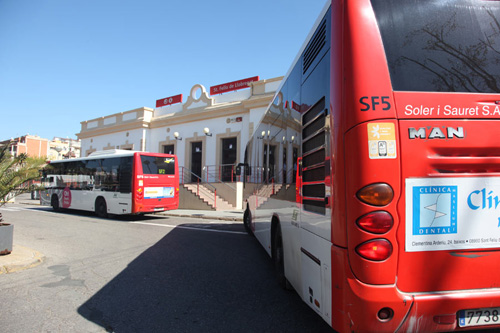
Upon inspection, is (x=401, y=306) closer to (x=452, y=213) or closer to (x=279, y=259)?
(x=452, y=213)

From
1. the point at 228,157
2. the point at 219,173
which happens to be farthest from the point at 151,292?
the point at 228,157

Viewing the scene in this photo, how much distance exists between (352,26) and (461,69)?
89cm

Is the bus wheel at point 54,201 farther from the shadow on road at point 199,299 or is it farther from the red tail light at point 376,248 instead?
the red tail light at point 376,248

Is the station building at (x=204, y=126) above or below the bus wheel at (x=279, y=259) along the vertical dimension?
above

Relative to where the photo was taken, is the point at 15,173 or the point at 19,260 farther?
the point at 15,173

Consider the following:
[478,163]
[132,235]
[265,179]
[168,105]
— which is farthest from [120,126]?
[478,163]

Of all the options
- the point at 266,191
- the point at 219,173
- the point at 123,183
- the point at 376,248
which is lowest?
the point at 376,248

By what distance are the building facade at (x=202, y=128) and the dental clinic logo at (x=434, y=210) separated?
56.6ft

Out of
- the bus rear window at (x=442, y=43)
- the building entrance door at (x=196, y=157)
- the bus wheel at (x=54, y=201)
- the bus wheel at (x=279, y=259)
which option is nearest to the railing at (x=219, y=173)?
the building entrance door at (x=196, y=157)

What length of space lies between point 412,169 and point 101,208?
14570 mm

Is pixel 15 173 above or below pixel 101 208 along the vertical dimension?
above

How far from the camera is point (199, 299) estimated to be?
→ 4.12 meters

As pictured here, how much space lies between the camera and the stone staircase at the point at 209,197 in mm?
18359

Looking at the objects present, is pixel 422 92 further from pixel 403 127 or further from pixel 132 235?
pixel 132 235
